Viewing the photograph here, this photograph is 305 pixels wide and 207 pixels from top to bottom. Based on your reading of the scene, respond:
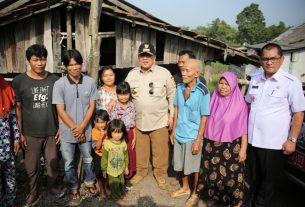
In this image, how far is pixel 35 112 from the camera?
142 inches

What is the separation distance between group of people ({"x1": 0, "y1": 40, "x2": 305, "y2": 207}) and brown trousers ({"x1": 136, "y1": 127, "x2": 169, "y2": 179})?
0.14ft

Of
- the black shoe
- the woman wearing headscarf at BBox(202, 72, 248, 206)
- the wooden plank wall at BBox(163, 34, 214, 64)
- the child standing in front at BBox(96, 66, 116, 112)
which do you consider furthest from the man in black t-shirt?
the wooden plank wall at BBox(163, 34, 214, 64)

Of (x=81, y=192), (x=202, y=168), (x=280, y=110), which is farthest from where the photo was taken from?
(x=81, y=192)

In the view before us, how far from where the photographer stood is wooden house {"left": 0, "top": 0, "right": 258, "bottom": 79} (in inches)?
214

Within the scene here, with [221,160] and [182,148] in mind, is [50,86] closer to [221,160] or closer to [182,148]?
[182,148]

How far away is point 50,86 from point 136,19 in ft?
8.79

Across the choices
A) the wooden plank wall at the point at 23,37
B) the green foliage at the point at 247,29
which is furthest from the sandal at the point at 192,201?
the green foliage at the point at 247,29

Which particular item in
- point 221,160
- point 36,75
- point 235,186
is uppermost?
point 36,75

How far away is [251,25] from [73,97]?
5034 centimetres

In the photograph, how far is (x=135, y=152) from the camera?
4438 mm

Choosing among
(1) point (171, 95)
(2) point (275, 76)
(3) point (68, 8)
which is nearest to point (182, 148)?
(1) point (171, 95)

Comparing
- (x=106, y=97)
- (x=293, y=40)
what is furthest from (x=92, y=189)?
(x=293, y=40)

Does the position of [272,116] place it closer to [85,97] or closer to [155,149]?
[155,149]

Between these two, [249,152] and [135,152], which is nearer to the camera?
[249,152]
